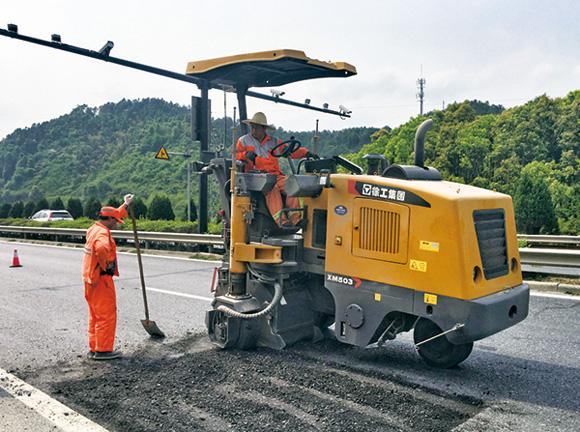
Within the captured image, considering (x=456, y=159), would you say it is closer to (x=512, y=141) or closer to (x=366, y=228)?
(x=512, y=141)

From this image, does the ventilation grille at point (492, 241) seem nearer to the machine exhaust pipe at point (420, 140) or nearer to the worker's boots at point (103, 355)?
the machine exhaust pipe at point (420, 140)

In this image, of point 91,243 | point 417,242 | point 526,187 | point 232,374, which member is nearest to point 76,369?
point 91,243

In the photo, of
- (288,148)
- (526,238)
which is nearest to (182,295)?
(288,148)

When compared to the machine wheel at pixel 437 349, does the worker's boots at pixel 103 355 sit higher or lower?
lower

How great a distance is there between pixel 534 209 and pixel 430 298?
1692 centimetres

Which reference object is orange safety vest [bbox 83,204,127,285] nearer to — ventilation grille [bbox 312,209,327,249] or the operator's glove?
the operator's glove

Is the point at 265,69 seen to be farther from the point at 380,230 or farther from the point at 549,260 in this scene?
the point at 549,260

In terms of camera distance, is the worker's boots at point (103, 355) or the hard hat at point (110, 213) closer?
the worker's boots at point (103, 355)

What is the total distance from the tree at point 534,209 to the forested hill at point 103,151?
4385 centimetres

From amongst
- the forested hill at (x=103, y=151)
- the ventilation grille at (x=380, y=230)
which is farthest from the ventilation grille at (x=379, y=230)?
the forested hill at (x=103, y=151)

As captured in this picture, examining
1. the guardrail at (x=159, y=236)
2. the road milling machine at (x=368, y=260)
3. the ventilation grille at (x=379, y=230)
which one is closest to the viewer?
the road milling machine at (x=368, y=260)

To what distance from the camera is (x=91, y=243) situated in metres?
5.60

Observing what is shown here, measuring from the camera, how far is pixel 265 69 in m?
5.78

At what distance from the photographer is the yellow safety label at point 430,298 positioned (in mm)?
4434
